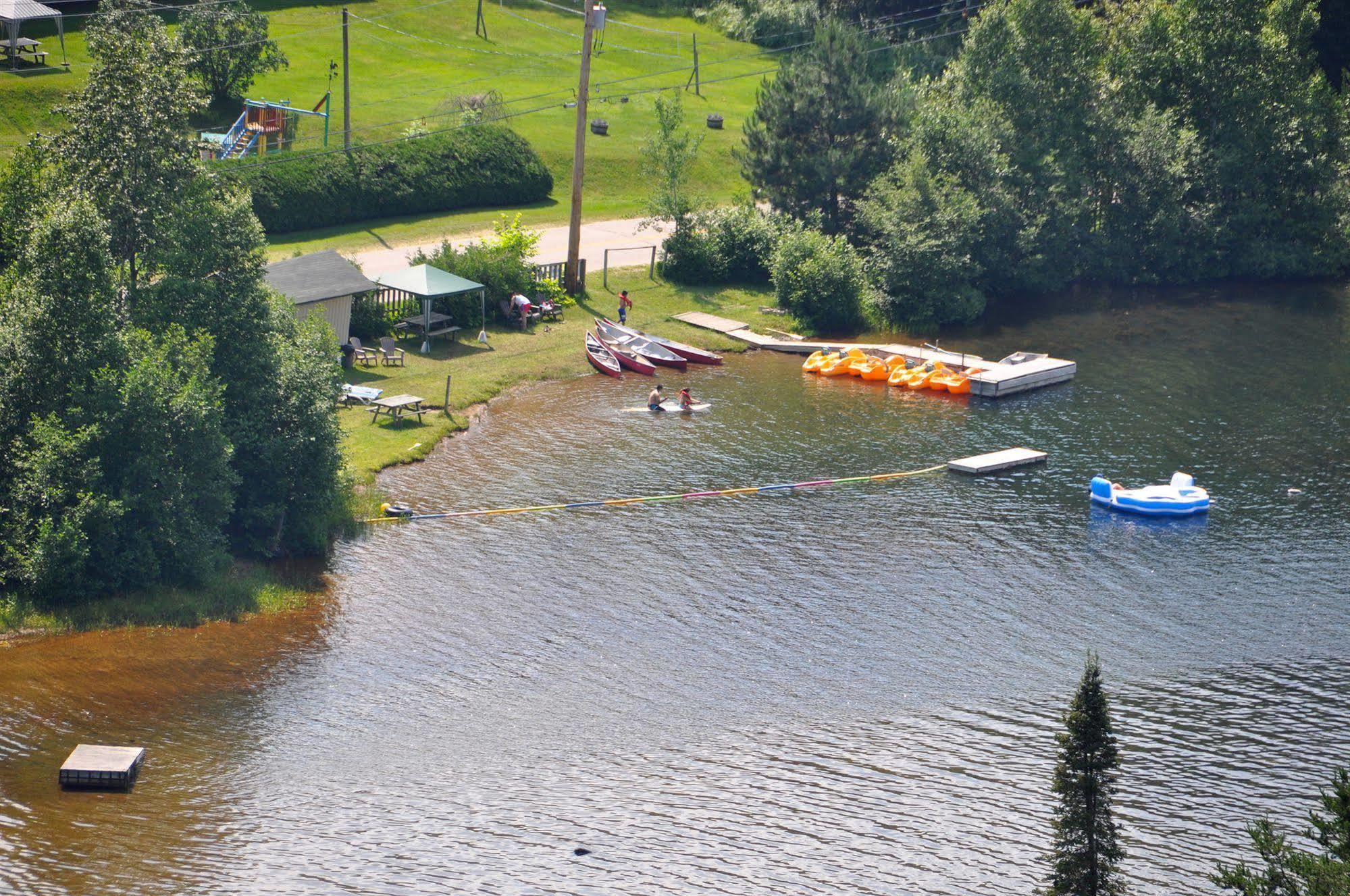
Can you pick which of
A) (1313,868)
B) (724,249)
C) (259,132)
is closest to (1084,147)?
(724,249)

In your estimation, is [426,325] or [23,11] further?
[23,11]

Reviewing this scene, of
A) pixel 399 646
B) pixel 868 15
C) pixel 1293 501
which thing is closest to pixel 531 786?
pixel 399 646

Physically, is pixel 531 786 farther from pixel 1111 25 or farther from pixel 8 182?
pixel 1111 25

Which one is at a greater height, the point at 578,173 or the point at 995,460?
the point at 578,173

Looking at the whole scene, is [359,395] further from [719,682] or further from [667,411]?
[719,682]

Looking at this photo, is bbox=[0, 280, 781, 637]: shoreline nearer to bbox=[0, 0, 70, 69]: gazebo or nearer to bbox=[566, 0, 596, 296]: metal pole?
bbox=[566, 0, 596, 296]: metal pole

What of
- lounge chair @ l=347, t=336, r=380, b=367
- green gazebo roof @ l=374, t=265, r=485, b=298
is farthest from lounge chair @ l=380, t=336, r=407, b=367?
green gazebo roof @ l=374, t=265, r=485, b=298

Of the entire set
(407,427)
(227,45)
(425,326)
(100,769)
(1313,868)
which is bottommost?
(100,769)

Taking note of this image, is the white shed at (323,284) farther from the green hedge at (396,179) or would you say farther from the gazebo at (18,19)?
the gazebo at (18,19)
